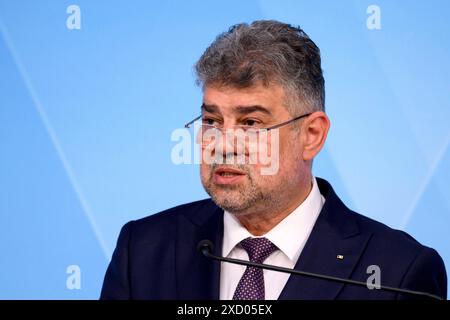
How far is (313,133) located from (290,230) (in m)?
0.31

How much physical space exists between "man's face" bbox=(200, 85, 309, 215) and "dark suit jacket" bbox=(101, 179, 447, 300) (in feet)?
0.64

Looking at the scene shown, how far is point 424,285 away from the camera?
2.57 metres

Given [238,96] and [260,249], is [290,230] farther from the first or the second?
[238,96]

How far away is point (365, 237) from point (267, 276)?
12.8 inches

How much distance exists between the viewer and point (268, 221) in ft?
8.96

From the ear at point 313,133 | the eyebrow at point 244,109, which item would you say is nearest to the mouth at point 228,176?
the eyebrow at point 244,109

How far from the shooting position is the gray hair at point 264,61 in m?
2.58

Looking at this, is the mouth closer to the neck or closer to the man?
the man

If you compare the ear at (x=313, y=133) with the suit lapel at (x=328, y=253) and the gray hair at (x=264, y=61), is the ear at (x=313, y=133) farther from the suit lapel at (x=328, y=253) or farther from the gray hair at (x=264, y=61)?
the suit lapel at (x=328, y=253)

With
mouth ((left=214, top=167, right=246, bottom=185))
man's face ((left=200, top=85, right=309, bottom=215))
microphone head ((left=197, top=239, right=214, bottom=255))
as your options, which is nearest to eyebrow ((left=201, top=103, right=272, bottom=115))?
man's face ((left=200, top=85, right=309, bottom=215))

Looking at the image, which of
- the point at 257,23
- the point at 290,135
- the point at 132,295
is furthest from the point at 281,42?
the point at 132,295

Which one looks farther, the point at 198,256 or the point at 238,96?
the point at 198,256

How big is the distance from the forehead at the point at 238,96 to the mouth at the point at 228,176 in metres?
0.17

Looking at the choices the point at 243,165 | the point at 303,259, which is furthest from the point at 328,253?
the point at 243,165
